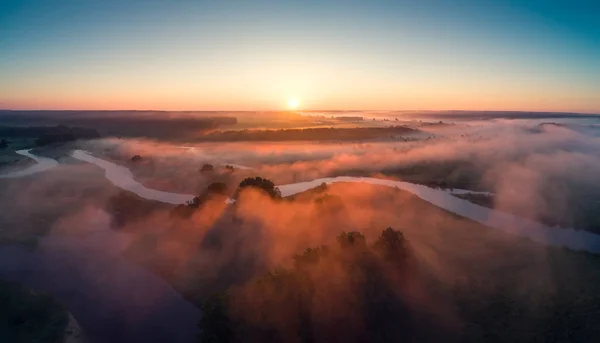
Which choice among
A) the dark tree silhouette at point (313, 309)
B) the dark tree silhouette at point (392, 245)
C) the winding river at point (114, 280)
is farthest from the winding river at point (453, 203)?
the dark tree silhouette at point (313, 309)

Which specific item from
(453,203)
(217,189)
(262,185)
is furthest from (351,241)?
(453,203)

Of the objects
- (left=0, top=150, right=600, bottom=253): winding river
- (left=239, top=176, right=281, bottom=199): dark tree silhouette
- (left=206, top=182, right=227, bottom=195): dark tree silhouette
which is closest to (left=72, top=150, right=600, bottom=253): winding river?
(left=0, top=150, right=600, bottom=253): winding river

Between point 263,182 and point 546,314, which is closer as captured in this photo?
point 546,314

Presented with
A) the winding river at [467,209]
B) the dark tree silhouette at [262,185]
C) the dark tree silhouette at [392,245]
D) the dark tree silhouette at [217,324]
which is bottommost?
the winding river at [467,209]

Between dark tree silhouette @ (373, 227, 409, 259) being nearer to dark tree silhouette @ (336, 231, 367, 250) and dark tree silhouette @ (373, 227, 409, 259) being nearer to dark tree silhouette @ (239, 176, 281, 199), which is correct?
dark tree silhouette @ (336, 231, 367, 250)

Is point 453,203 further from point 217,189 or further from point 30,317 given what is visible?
point 30,317

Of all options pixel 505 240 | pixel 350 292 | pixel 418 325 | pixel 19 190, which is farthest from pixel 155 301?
pixel 19 190

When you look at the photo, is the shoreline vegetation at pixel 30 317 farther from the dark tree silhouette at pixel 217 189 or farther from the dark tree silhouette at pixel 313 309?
the dark tree silhouette at pixel 217 189

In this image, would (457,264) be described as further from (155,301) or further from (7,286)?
(7,286)

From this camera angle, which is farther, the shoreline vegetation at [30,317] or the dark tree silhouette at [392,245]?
the dark tree silhouette at [392,245]

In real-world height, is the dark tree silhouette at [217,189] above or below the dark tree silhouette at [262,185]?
below

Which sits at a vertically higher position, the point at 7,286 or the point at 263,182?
the point at 263,182
